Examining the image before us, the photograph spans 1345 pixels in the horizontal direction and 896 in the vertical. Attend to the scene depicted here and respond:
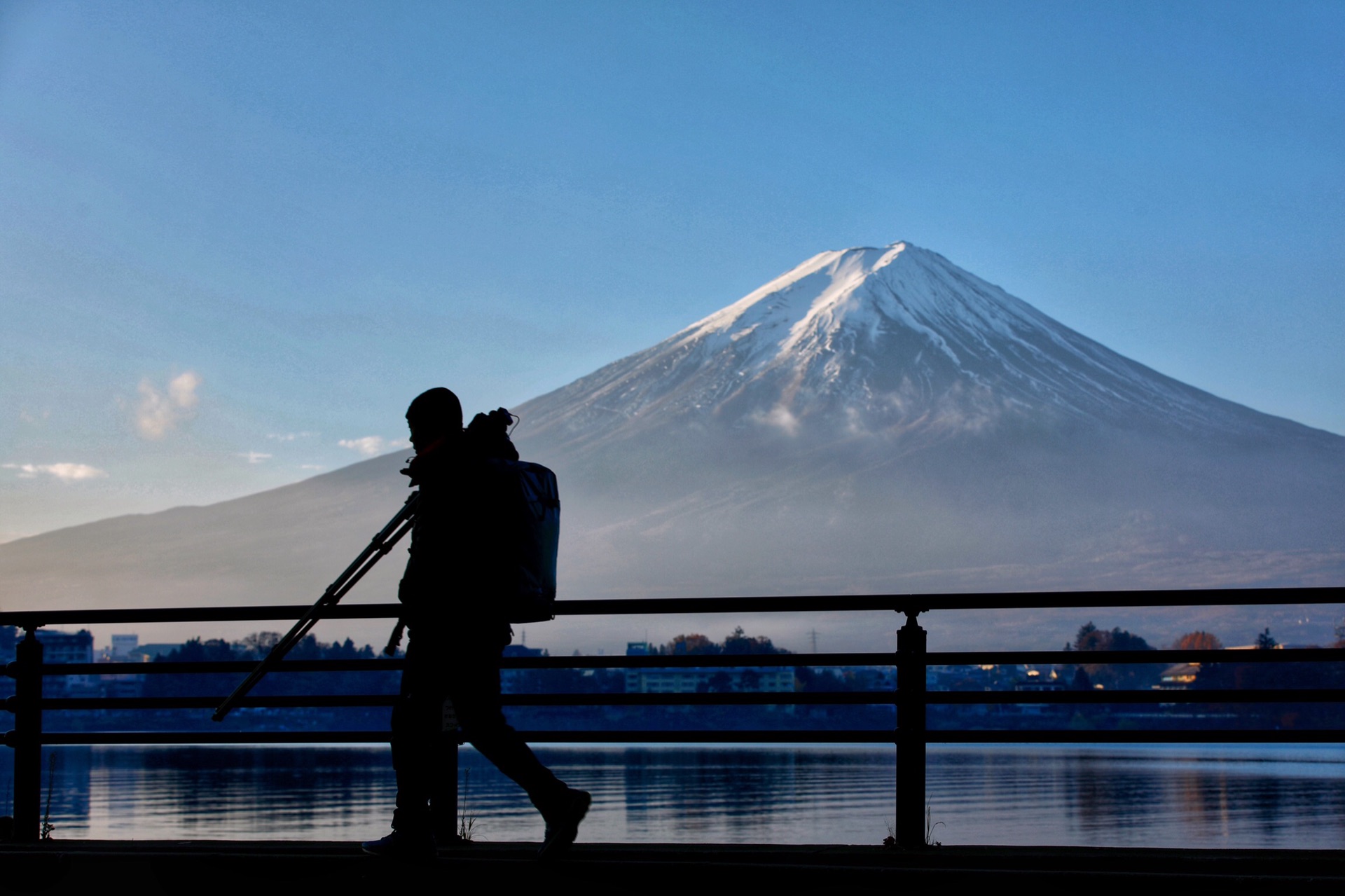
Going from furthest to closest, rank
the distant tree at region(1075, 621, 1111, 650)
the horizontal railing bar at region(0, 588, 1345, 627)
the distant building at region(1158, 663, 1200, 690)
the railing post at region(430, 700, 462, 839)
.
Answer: the distant tree at region(1075, 621, 1111, 650) → the distant building at region(1158, 663, 1200, 690) → the railing post at region(430, 700, 462, 839) → the horizontal railing bar at region(0, 588, 1345, 627)

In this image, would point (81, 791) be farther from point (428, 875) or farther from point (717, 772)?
point (428, 875)

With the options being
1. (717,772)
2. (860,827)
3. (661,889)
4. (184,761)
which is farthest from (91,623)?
(184,761)

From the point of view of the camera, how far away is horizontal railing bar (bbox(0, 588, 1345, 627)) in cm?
474

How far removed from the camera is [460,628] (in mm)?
4371

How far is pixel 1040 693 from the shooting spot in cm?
486

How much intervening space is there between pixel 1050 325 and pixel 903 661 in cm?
19214

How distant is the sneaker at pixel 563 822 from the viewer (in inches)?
172

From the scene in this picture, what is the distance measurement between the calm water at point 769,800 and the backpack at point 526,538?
43.9ft

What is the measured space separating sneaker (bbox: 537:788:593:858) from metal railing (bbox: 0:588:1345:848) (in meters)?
0.20

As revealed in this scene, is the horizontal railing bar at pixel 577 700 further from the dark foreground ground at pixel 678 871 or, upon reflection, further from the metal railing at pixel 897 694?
the dark foreground ground at pixel 678 871

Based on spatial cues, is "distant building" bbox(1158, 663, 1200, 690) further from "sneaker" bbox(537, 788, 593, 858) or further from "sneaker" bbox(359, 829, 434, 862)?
"sneaker" bbox(359, 829, 434, 862)

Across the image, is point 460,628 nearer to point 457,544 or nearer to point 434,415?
point 457,544

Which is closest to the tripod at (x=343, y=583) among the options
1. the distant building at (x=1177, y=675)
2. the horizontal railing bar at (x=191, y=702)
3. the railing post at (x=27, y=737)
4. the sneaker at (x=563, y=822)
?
the horizontal railing bar at (x=191, y=702)

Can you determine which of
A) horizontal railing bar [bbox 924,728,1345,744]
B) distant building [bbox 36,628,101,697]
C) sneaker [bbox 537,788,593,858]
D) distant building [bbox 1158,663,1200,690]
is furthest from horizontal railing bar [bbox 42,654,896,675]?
distant building [bbox 36,628,101,697]
